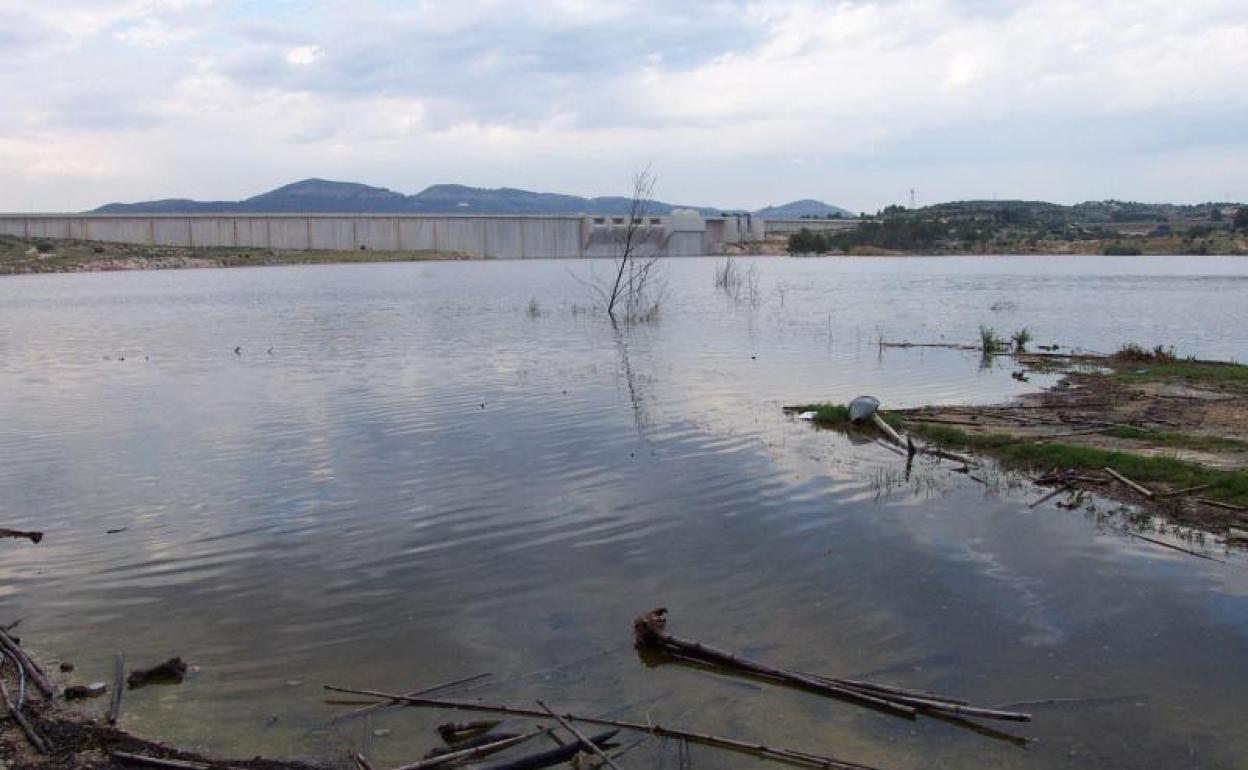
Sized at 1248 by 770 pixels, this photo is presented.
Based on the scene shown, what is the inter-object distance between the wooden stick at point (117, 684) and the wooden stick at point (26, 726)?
0.56m

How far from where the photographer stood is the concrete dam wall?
14588cm

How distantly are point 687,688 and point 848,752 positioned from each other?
150 centimetres

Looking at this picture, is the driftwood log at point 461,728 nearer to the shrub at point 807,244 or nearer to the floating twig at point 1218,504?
the floating twig at point 1218,504

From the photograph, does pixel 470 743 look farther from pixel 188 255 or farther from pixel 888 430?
pixel 188 255

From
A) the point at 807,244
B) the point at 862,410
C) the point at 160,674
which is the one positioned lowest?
the point at 160,674

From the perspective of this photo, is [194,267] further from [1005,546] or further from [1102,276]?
[1005,546]

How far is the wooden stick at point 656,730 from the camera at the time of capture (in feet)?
22.1

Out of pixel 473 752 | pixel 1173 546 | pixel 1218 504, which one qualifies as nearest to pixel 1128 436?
pixel 1218 504

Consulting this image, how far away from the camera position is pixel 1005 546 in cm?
1117

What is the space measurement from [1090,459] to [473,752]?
34.0 ft

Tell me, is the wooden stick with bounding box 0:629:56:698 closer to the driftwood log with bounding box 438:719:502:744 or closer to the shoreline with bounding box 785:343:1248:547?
the driftwood log with bounding box 438:719:502:744

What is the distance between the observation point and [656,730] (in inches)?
284

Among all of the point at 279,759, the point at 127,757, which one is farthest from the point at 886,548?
the point at 127,757

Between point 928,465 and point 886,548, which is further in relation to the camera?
point 928,465
